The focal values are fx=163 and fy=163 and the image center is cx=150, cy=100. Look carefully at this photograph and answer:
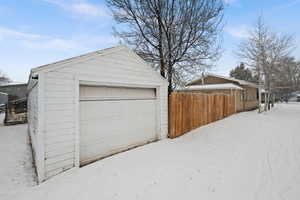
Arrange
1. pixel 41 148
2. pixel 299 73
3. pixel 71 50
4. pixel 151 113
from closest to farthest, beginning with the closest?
pixel 41 148 < pixel 151 113 < pixel 71 50 < pixel 299 73

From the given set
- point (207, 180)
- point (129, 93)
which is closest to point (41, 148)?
point (129, 93)

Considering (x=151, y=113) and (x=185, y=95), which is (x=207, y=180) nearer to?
(x=151, y=113)

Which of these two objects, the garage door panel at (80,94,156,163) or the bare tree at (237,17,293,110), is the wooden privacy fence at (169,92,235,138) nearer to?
the garage door panel at (80,94,156,163)

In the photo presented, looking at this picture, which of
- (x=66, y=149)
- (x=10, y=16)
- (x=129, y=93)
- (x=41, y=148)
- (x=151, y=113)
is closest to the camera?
(x=41, y=148)

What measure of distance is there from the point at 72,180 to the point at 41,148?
2.89 feet

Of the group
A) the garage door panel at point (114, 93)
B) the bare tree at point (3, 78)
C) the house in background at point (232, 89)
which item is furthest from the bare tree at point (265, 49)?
the bare tree at point (3, 78)

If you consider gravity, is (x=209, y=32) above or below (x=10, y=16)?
below

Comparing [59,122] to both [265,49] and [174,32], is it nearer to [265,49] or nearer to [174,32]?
[174,32]

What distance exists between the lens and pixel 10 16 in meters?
7.10

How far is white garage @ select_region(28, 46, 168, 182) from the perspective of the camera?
10.9 feet

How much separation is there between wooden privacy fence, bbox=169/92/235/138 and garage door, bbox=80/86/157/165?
0.86 meters

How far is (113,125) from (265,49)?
18.0 metres

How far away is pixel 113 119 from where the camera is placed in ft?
15.6

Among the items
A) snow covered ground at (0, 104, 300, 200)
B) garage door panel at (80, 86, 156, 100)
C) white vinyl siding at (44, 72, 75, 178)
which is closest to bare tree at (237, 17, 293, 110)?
snow covered ground at (0, 104, 300, 200)
